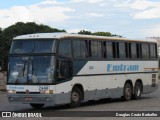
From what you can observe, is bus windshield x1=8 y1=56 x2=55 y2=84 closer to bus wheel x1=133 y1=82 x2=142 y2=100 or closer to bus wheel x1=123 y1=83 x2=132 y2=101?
bus wheel x1=123 y1=83 x2=132 y2=101

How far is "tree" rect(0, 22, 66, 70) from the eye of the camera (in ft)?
249

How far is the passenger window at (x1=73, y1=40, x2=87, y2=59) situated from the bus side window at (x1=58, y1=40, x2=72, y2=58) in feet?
1.39

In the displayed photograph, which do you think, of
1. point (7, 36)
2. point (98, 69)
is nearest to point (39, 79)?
point (98, 69)

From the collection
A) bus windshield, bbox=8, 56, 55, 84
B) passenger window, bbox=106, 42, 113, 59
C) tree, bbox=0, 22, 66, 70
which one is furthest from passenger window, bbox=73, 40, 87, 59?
tree, bbox=0, 22, 66, 70

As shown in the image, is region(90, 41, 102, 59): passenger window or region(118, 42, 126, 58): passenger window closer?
region(90, 41, 102, 59): passenger window

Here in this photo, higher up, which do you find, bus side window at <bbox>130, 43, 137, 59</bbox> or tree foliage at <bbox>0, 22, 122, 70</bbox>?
tree foliage at <bbox>0, 22, 122, 70</bbox>

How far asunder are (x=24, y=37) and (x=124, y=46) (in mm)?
6532

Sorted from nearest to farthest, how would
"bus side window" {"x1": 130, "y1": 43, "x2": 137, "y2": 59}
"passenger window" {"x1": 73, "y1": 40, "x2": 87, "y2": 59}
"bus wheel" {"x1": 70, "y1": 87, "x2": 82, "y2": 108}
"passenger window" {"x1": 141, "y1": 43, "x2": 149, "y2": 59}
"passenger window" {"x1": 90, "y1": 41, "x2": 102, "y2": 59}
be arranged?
"bus wheel" {"x1": 70, "y1": 87, "x2": 82, "y2": 108} < "passenger window" {"x1": 73, "y1": 40, "x2": 87, "y2": 59} < "passenger window" {"x1": 90, "y1": 41, "x2": 102, "y2": 59} < "bus side window" {"x1": 130, "y1": 43, "x2": 137, "y2": 59} < "passenger window" {"x1": 141, "y1": 43, "x2": 149, "y2": 59}

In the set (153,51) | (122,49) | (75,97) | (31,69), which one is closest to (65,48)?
(31,69)

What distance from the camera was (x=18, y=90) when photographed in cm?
1986

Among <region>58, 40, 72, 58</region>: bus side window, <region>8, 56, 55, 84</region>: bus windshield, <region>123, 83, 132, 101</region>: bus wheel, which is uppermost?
<region>58, 40, 72, 58</region>: bus side window

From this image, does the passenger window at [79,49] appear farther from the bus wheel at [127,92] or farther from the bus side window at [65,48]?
the bus wheel at [127,92]

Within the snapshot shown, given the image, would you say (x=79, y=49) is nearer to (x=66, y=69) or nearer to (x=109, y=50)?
(x=66, y=69)

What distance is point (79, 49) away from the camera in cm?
2152
